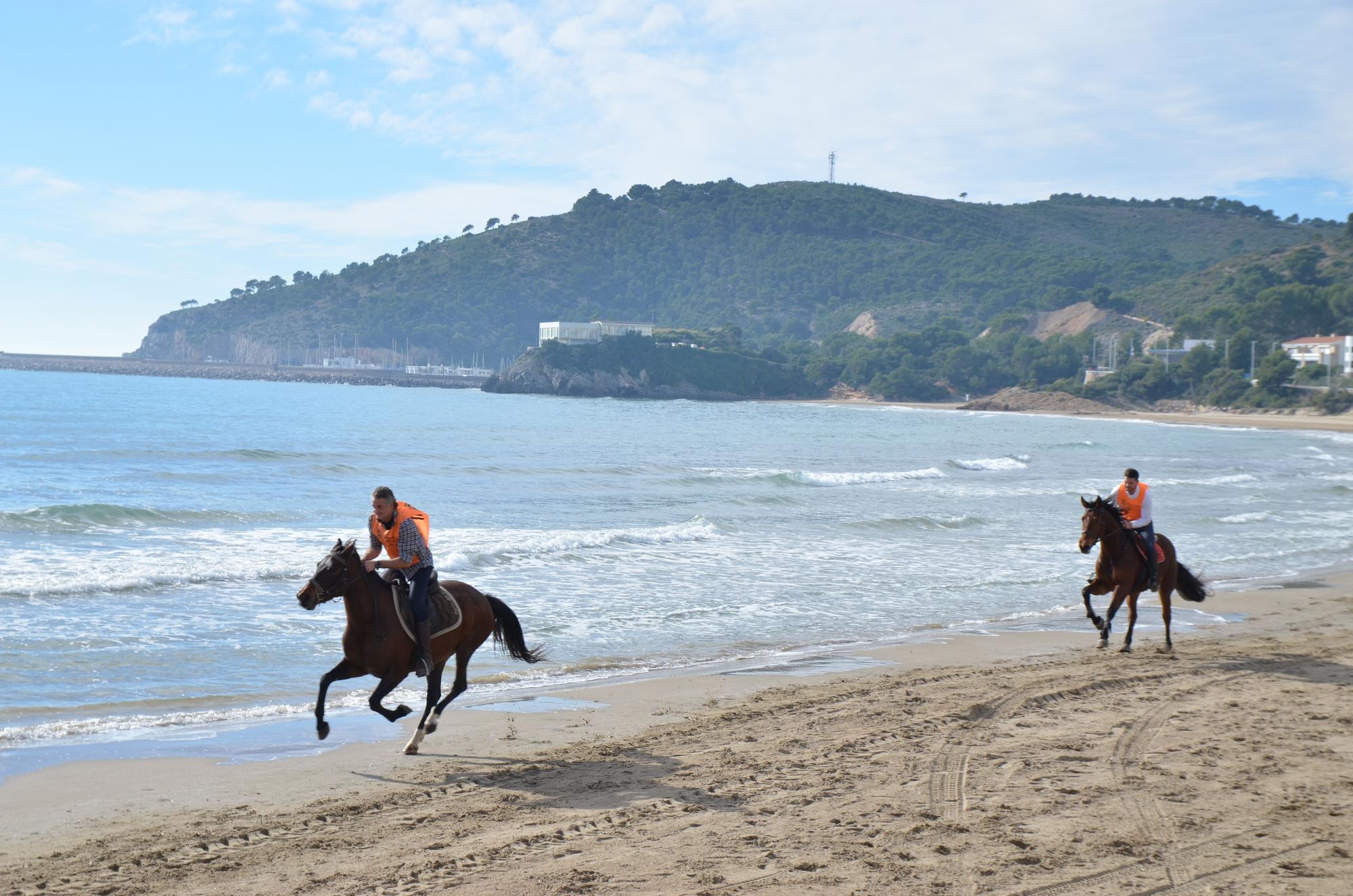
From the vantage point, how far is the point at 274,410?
290 feet

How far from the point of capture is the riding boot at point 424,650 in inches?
311

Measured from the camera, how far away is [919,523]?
24156 millimetres

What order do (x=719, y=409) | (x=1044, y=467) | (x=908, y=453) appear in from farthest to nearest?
1. (x=719, y=409)
2. (x=908, y=453)
3. (x=1044, y=467)

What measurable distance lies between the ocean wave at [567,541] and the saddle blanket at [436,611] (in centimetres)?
843

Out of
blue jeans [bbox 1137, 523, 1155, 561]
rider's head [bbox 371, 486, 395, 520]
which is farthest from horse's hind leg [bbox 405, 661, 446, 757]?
blue jeans [bbox 1137, 523, 1155, 561]

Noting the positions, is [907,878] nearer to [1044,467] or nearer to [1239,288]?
[1044,467]

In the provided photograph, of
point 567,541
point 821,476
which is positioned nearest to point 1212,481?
point 821,476

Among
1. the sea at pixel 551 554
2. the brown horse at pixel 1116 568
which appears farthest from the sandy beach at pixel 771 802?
the brown horse at pixel 1116 568

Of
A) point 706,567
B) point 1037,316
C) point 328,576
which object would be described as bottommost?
point 706,567

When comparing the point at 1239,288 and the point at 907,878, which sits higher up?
the point at 1239,288

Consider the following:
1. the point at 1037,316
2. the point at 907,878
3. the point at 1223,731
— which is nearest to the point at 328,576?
the point at 907,878

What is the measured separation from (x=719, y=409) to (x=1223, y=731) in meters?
108

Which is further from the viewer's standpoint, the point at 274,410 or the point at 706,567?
the point at 274,410

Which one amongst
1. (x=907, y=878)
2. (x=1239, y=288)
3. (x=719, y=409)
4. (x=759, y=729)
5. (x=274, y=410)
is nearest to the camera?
(x=907, y=878)
